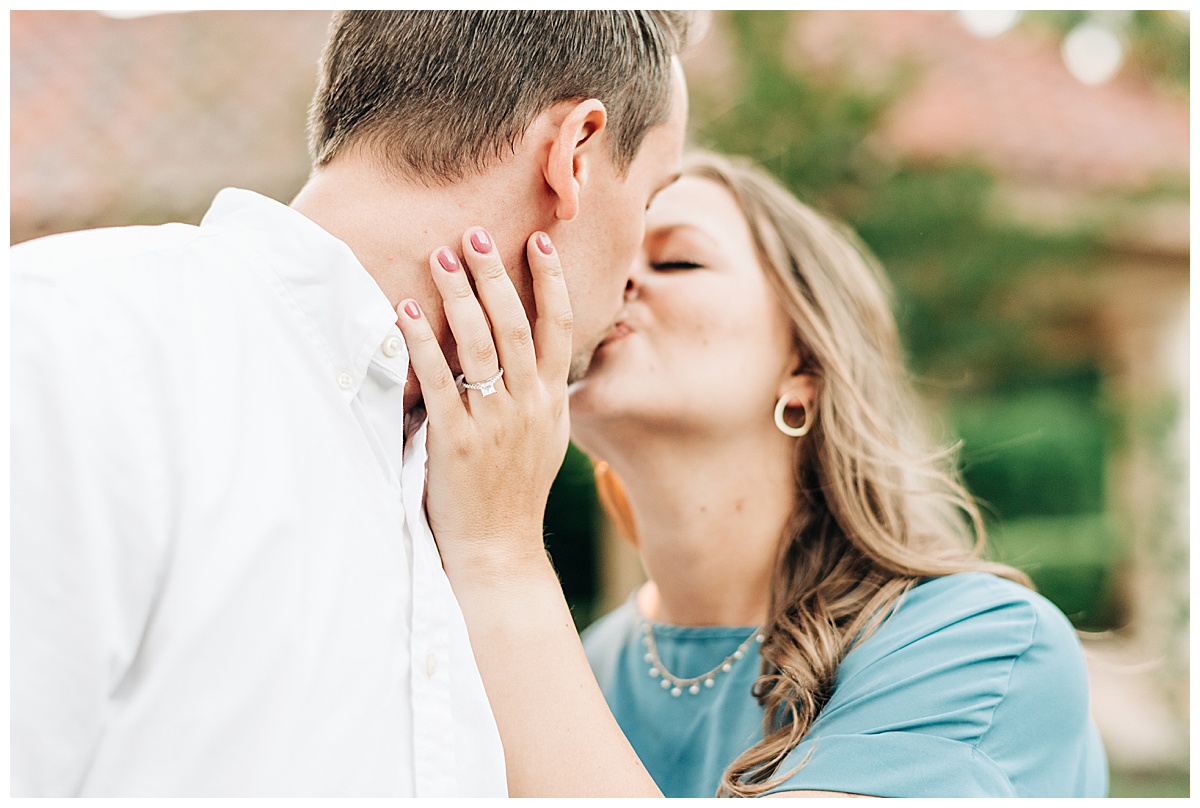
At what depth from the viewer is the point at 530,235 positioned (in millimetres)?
1689

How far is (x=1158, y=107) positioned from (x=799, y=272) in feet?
21.1

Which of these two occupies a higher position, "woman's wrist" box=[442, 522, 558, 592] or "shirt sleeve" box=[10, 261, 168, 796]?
"shirt sleeve" box=[10, 261, 168, 796]

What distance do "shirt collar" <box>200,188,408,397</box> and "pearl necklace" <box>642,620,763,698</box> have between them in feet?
3.98

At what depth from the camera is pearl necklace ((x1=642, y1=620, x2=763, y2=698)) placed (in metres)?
2.28

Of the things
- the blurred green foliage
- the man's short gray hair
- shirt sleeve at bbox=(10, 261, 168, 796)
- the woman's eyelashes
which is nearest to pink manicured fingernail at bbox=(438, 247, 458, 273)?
the man's short gray hair

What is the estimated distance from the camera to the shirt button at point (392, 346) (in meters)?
1.50

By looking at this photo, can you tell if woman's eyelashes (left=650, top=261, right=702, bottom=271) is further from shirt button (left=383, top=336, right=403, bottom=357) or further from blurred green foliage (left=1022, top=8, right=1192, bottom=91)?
blurred green foliage (left=1022, top=8, right=1192, bottom=91)

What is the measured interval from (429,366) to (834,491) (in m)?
1.11

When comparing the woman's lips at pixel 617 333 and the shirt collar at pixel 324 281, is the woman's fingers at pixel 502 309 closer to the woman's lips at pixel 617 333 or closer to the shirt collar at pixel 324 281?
the shirt collar at pixel 324 281

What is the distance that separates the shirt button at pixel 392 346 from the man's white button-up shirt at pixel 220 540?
12 millimetres

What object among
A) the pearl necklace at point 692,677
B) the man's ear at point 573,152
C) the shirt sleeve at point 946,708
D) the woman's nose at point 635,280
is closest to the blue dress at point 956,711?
the shirt sleeve at point 946,708

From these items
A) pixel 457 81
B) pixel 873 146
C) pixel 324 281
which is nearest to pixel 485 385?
pixel 324 281

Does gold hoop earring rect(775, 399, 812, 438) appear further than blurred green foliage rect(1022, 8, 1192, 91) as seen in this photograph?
No

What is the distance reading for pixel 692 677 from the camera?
2.34 metres
